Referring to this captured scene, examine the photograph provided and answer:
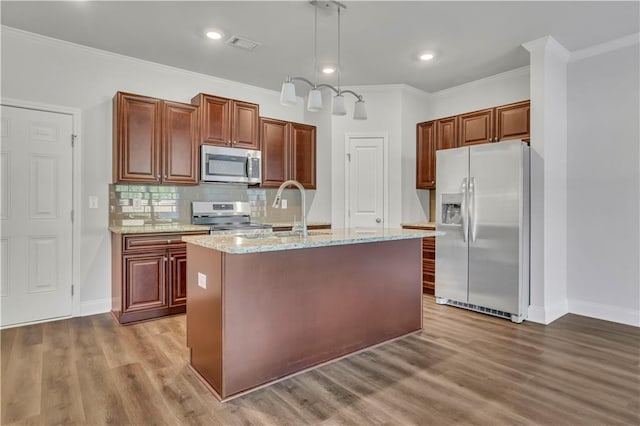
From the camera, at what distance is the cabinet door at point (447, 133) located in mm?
4641

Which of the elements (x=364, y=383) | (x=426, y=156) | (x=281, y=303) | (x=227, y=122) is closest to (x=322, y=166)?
(x=426, y=156)

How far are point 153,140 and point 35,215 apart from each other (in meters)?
1.28

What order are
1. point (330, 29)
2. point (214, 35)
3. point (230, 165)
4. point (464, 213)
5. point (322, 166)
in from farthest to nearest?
point (322, 166), point (230, 165), point (464, 213), point (214, 35), point (330, 29)

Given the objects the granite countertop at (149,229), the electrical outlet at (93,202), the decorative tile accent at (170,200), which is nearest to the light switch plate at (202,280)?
the granite countertop at (149,229)

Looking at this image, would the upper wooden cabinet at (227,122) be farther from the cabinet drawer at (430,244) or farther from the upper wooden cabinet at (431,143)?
the cabinet drawer at (430,244)

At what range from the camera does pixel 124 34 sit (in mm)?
3408

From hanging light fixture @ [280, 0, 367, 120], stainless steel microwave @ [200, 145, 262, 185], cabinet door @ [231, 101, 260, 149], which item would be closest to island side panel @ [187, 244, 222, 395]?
hanging light fixture @ [280, 0, 367, 120]

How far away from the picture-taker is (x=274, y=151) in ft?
15.7

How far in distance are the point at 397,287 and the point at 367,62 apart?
2.49m

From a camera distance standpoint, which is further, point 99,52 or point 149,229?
point 99,52

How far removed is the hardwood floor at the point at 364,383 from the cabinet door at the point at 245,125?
2.24 m

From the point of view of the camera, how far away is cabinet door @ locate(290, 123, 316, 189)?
4953mm

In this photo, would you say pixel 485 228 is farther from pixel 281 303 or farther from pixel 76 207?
pixel 76 207

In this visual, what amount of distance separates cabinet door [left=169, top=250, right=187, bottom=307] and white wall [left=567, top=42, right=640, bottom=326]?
4.01 m
